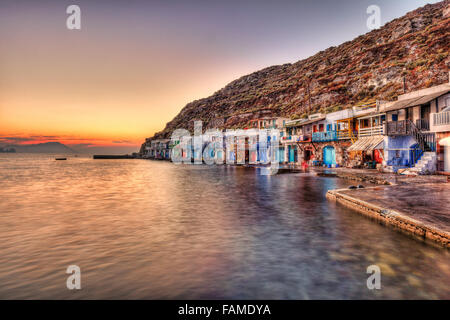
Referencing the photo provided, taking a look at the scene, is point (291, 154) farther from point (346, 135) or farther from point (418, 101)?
point (418, 101)

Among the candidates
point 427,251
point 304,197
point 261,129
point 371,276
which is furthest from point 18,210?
point 261,129

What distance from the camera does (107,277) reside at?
712 cm

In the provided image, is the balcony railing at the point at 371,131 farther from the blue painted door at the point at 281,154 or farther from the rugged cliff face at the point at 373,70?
the rugged cliff face at the point at 373,70

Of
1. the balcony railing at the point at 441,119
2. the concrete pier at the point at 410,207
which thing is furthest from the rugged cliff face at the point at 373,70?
the concrete pier at the point at 410,207

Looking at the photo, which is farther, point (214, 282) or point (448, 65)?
point (448, 65)

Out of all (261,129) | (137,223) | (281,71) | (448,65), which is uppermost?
(281,71)

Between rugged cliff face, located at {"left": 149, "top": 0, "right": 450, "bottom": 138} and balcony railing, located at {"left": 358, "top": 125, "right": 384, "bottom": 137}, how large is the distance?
2700cm

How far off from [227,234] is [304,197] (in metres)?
9.13

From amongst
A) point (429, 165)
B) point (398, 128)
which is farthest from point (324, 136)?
point (429, 165)

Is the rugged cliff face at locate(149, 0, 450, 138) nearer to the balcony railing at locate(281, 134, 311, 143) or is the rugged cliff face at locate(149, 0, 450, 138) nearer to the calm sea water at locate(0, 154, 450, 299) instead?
the balcony railing at locate(281, 134, 311, 143)

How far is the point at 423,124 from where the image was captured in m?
25.4

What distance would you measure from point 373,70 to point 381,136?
6730 centimetres
